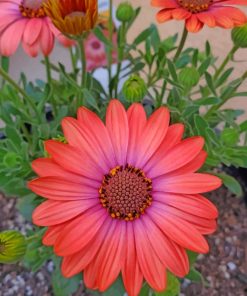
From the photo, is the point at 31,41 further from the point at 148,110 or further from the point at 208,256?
the point at 208,256

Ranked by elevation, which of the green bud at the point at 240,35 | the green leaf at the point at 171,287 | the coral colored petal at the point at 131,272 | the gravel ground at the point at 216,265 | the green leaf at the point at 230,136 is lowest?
the gravel ground at the point at 216,265

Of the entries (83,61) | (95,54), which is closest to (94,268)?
(83,61)

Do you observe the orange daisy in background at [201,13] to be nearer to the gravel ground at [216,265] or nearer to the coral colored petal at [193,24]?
the coral colored petal at [193,24]

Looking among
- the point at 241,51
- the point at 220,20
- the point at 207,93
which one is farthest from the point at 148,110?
the point at 241,51

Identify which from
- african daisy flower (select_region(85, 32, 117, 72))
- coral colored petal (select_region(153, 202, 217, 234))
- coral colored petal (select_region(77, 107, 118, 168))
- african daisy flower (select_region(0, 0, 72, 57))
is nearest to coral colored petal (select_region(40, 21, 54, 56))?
african daisy flower (select_region(0, 0, 72, 57))

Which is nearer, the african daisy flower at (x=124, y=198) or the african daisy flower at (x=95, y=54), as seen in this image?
the african daisy flower at (x=124, y=198)

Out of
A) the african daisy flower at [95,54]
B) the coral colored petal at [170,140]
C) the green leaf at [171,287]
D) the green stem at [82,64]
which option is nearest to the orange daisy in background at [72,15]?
the green stem at [82,64]

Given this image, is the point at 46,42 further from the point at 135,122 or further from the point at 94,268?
the point at 94,268

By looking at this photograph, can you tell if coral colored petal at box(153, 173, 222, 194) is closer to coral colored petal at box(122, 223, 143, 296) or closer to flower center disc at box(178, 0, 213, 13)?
coral colored petal at box(122, 223, 143, 296)
